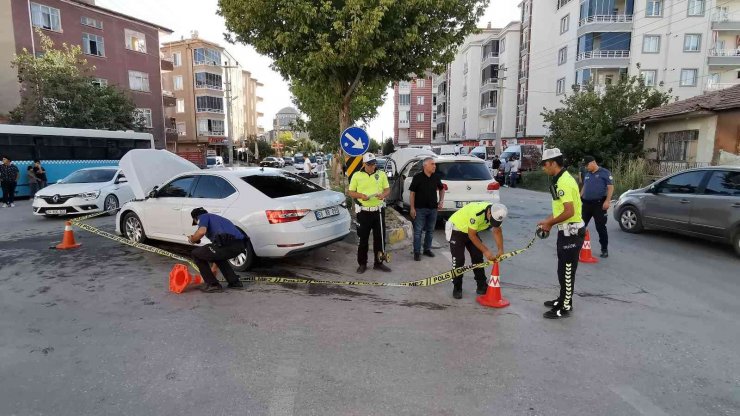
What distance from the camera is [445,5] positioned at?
869 centimetres

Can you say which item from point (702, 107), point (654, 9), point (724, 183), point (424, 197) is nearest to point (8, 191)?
point (424, 197)

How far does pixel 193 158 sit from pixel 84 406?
3467 cm

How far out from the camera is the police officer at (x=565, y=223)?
447 cm

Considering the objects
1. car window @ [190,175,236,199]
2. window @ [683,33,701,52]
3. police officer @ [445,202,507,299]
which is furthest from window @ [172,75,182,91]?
police officer @ [445,202,507,299]

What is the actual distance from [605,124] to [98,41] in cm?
3428

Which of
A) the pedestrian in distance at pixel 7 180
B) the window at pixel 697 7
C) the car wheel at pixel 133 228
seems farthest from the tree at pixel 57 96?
the window at pixel 697 7

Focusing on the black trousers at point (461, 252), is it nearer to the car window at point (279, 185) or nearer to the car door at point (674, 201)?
the car window at point (279, 185)

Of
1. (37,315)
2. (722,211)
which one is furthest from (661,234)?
(37,315)

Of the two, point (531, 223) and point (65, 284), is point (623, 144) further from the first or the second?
point (65, 284)

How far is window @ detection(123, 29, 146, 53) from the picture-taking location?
112ft

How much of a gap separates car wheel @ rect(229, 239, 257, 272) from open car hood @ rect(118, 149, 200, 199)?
234cm

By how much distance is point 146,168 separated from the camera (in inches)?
325

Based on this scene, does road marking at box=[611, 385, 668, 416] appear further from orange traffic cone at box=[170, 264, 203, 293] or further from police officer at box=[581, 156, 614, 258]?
orange traffic cone at box=[170, 264, 203, 293]

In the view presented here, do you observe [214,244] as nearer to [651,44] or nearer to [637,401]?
[637,401]
